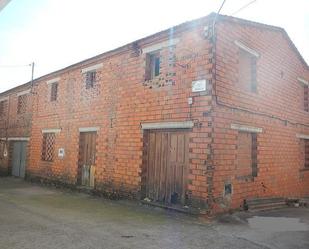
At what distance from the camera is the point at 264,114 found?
31.9ft

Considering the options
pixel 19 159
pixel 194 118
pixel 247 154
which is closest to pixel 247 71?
pixel 247 154

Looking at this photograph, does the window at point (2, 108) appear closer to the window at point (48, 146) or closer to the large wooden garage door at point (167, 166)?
the window at point (48, 146)

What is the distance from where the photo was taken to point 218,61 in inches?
319

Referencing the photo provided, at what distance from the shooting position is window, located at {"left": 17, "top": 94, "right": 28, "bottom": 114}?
16931 millimetres

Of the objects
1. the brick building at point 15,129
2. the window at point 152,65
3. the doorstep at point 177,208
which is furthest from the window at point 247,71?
the brick building at point 15,129

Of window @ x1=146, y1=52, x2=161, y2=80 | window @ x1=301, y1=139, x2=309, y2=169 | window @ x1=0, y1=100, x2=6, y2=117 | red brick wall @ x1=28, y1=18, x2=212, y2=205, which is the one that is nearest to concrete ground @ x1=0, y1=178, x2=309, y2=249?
red brick wall @ x1=28, y1=18, x2=212, y2=205

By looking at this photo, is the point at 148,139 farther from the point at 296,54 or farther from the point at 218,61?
the point at 296,54

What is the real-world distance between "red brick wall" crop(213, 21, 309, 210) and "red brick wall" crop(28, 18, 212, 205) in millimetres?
446

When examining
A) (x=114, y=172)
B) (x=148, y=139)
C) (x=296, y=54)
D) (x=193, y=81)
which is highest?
(x=296, y=54)

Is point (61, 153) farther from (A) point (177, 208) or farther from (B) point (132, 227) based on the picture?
(B) point (132, 227)

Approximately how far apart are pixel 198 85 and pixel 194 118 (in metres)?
0.82

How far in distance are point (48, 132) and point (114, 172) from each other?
5313 mm

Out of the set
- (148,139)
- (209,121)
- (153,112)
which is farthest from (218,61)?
(148,139)

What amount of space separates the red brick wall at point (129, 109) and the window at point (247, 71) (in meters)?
1.68
